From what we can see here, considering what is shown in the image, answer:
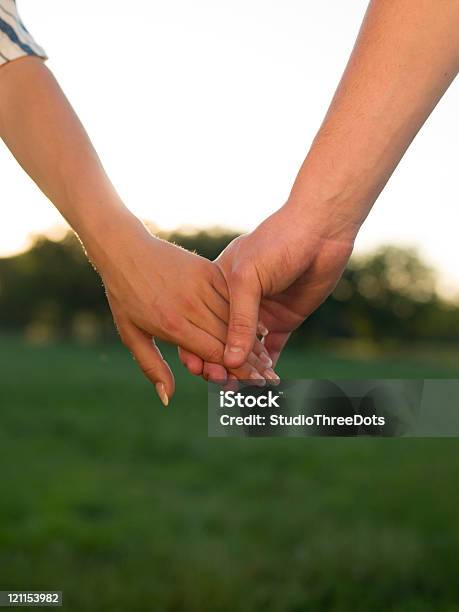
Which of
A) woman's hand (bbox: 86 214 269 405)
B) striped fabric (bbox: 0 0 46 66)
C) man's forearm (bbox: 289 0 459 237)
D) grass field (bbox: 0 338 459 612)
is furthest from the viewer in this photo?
grass field (bbox: 0 338 459 612)

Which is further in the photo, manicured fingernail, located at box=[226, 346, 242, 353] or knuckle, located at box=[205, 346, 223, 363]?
knuckle, located at box=[205, 346, 223, 363]

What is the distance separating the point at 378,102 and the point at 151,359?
97 cm

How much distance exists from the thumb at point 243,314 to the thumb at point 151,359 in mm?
255

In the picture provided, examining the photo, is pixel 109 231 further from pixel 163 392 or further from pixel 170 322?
pixel 163 392

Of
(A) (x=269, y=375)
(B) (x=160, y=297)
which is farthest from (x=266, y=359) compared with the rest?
(B) (x=160, y=297)

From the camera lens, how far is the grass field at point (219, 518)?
438 cm

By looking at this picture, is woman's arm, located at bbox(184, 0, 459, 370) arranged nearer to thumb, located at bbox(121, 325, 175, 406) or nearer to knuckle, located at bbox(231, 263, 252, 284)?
knuckle, located at bbox(231, 263, 252, 284)

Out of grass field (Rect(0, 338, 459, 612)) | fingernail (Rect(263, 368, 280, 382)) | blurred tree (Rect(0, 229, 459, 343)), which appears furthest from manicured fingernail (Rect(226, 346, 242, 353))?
blurred tree (Rect(0, 229, 459, 343))

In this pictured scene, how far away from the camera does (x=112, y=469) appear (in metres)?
8.20

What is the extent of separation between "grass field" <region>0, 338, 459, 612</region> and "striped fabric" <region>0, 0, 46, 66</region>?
106 inches

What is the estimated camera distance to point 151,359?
Answer: 252 centimetres

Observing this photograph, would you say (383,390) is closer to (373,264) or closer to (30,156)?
(30,156)

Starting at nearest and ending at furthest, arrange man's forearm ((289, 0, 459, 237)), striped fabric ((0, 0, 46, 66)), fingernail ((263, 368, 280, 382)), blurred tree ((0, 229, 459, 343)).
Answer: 1. man's forearm ((289, 0, 459, 237))
2. striped fabric ((0, 0, 46, 66))
3. fingernail ((263, 368, 280, 382))
4. blurred tree ((0, 229, 459, 343))

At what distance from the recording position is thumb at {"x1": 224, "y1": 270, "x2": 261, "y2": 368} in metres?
2.33
